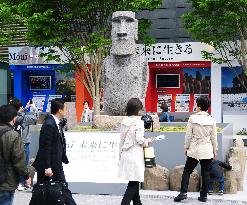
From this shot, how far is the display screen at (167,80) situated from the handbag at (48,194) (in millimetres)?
19470

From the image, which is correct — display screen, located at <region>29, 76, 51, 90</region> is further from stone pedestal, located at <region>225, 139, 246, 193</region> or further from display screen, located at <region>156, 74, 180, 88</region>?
stone pedestal, located at <region>225, 139, 246, 193</region>

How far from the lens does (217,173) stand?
9.34m

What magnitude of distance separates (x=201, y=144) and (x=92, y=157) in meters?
2.33

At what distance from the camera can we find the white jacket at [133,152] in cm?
720

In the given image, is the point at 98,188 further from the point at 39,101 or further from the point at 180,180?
the point at 39,101

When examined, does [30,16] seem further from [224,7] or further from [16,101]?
[16,101]

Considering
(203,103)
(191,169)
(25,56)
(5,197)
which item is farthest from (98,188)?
(25,56)

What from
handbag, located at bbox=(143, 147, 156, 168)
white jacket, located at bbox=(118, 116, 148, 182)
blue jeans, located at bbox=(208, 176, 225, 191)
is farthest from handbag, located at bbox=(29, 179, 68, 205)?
blue jeans, located at bbox=(208, 176, 225, 191)

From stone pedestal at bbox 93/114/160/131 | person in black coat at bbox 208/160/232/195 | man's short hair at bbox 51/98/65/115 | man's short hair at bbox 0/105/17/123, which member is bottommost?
person in black coat at bbox 208/160/232/195

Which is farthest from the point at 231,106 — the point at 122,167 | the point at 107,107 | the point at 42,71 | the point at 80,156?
the point at 122,167

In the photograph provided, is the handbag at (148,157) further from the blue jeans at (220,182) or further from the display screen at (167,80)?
the display screen at (167,80)

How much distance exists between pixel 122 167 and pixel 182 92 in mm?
18348

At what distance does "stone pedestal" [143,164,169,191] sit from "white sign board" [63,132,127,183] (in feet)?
2.08

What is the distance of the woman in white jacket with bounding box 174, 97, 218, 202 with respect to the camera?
8.57 m
